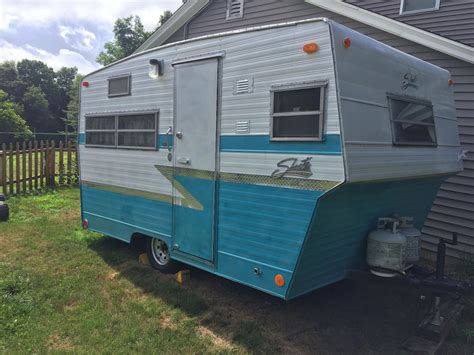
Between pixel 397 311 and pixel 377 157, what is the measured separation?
2169mm

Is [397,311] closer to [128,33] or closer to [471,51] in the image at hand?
[471,51]

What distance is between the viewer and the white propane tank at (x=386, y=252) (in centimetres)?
401

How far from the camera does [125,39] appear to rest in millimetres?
39469

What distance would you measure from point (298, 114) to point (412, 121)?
1.46 metres

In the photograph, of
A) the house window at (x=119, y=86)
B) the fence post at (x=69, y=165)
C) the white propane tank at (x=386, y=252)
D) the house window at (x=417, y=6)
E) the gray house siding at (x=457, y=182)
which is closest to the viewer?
the white propane tank at (x=386, y=252)

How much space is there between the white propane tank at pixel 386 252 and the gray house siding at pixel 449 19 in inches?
182

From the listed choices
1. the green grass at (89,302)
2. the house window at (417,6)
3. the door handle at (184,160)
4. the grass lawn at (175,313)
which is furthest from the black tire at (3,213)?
the house window at (417,6)

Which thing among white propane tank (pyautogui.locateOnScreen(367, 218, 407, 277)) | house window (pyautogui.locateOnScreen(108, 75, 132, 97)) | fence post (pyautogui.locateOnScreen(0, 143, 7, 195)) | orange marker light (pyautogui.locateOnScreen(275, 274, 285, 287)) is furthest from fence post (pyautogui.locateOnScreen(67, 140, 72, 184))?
white propane tank (pyautogui.locateOnScreen(367, 218, 407, 277))

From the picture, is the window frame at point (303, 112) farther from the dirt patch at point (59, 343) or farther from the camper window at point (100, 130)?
the camper window at point (100, 130)

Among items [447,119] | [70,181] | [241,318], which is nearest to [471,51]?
[447,119]

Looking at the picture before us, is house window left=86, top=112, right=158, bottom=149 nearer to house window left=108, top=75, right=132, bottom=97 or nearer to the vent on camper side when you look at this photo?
house window left=108, top=75, right=132, bottom=97

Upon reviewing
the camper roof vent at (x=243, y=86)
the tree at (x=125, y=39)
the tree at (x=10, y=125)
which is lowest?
the camper roof vent at (x=243, y=86)

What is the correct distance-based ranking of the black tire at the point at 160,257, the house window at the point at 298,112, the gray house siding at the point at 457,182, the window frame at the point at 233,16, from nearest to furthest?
the house window at the point at 298,112
the black tire at the point at 160,257
the gray house siding at the point at 457,182
the window frame at the point at 233,16

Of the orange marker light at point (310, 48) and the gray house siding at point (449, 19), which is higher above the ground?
the gray house siding at point (449, 19)
